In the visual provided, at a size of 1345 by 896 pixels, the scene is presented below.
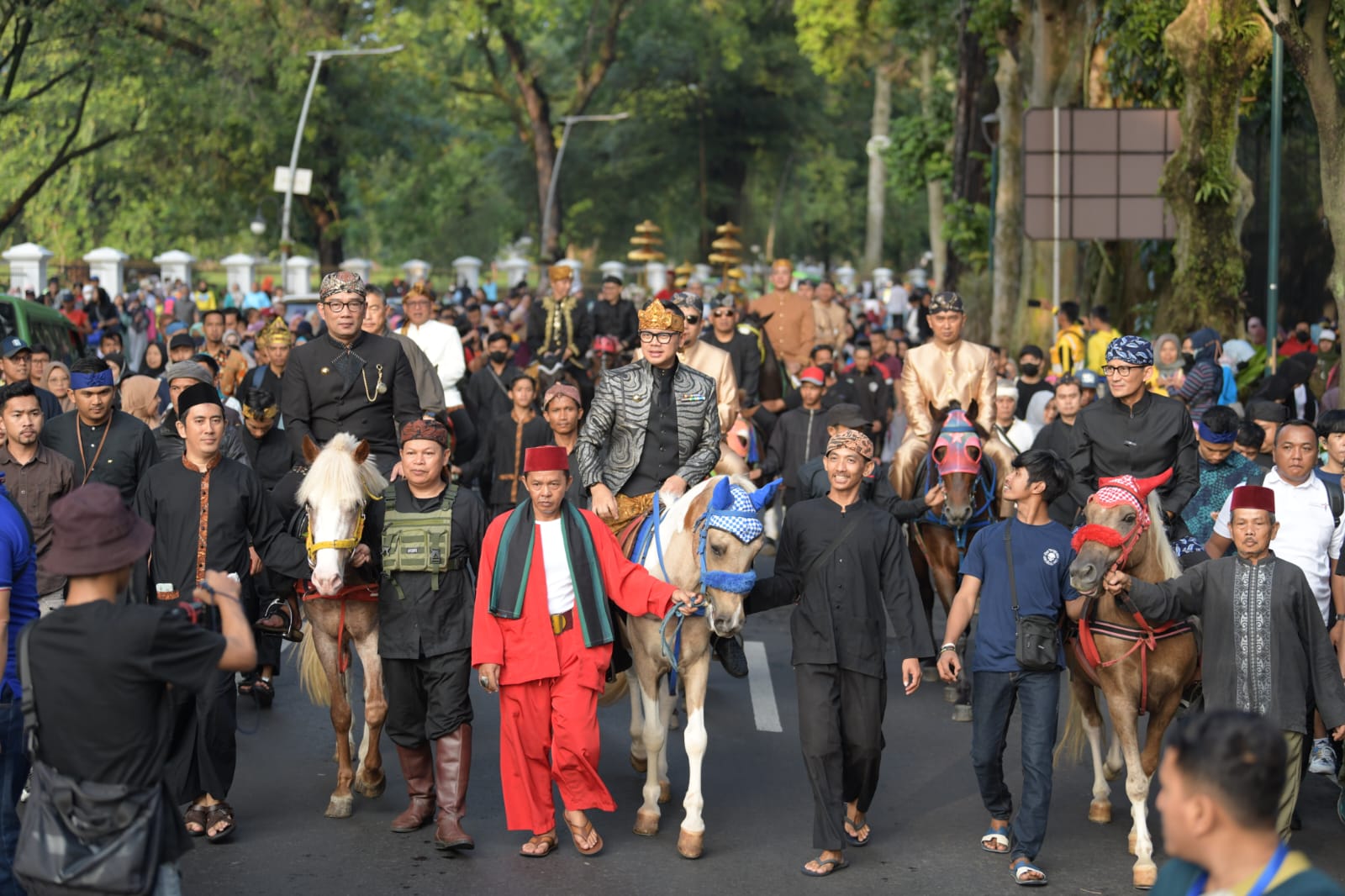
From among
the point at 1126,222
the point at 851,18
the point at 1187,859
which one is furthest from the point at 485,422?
the point at 851,18

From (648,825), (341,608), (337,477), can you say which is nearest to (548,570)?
(337,477)

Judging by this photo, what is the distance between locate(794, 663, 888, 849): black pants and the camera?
25.8ft

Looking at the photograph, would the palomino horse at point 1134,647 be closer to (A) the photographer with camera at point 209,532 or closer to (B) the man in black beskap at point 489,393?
(A) the photographer with camera at point 209,532

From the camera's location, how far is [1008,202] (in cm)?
2700

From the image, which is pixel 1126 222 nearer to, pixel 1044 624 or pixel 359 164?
pixel 1044 624

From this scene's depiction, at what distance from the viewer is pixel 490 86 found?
52219 millimetres

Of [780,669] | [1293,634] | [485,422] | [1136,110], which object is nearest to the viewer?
[1293,634]

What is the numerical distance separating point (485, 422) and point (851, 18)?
25.5 meters

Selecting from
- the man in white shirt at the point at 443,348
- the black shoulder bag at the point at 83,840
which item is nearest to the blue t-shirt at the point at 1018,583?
the black shoulder bag at the point at 83,840

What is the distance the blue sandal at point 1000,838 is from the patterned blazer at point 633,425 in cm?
243

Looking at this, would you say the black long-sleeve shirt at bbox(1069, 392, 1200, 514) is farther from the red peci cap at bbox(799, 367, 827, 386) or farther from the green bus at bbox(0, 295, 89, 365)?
the green bus at bbox(0, 295, 89, 365)

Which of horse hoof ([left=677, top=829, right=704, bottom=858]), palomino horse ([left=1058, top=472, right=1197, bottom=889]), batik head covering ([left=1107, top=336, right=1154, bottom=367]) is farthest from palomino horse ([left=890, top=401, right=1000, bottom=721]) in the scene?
horse hoof ([left=677, top=829, right=704, bottom=858])

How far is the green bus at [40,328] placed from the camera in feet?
59.7

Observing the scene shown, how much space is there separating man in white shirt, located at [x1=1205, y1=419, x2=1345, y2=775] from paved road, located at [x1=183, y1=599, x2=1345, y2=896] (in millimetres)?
1078
